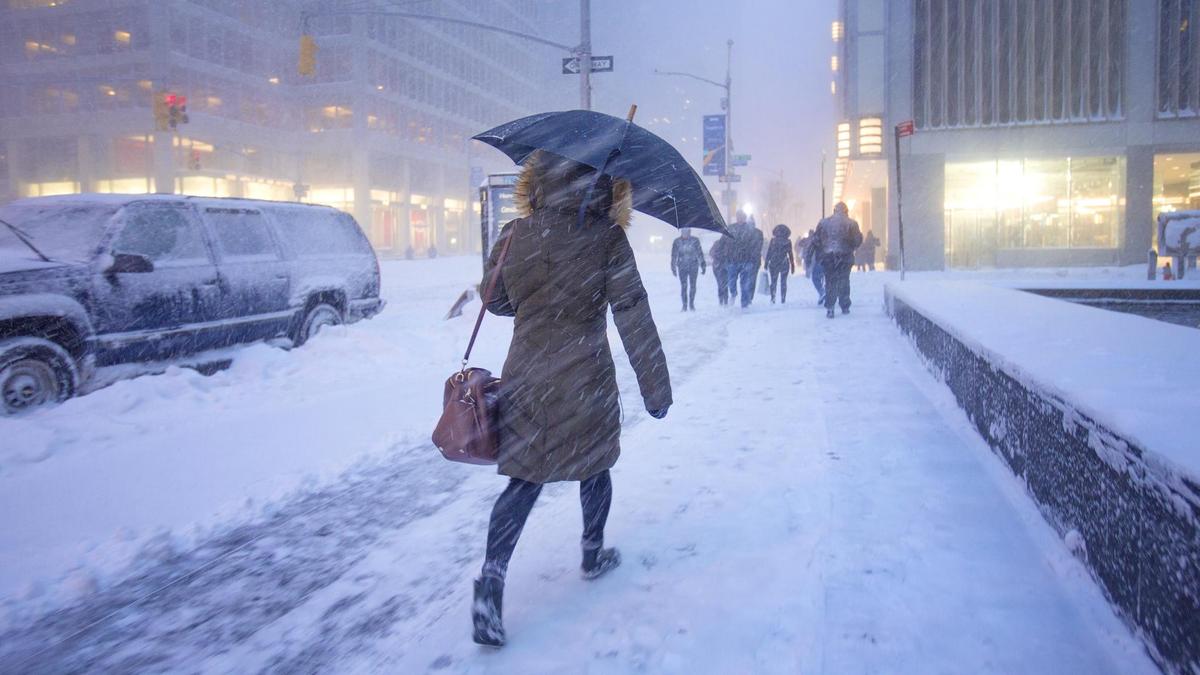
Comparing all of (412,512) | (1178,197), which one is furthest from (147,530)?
(1178,197)

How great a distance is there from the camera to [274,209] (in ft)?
30.9

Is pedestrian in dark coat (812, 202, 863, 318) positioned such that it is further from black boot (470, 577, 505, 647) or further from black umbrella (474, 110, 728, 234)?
black boot (470, 577, 505, 647)

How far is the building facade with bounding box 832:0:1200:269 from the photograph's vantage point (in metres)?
26.8

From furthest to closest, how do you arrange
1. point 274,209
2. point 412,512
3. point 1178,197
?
point 1178,197 → point 274,209 → point 412,512

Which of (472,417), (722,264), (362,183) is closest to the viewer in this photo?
(472,417)

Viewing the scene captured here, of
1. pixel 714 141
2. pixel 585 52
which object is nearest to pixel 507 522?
pixel 585 52

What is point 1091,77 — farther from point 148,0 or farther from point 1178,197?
point 148,0

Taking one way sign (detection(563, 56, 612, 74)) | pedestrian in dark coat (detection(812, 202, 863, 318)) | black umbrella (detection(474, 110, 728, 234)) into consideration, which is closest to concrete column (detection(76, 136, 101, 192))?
one way sign (detection(563, 56, 612, 74))

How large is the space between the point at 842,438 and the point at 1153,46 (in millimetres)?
29389

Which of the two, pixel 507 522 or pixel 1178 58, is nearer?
pixel 507 522

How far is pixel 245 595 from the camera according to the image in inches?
133

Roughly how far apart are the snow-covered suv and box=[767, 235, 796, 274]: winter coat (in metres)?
9.61

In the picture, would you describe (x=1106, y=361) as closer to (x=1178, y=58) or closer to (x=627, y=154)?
(x=627, y=154)

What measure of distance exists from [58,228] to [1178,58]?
33147mm
